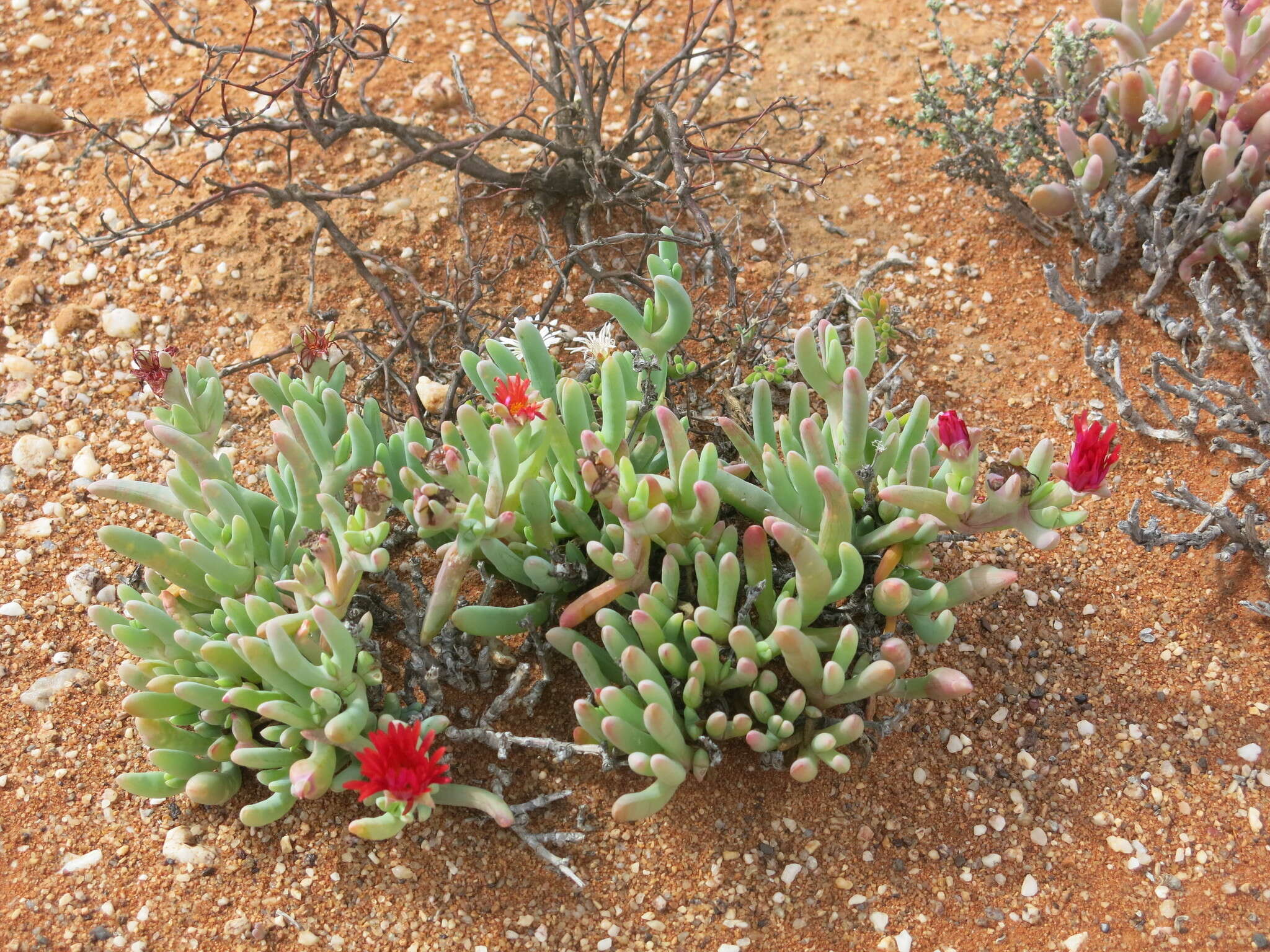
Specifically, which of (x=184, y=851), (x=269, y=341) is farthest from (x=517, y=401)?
(x=269, y=341)

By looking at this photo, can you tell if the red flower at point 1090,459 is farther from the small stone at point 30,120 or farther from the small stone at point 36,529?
the small stone at point 30,120

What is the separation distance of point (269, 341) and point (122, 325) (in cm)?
39

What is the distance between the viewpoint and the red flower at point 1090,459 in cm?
161

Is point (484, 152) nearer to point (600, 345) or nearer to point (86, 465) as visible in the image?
point (600, 345)

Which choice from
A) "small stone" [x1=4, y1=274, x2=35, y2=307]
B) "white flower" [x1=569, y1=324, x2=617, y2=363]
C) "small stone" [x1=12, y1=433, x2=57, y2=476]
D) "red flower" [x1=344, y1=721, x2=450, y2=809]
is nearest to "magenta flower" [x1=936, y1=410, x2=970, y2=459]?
"white flower" [x1=569, y1=324, x2=617, y2=363]

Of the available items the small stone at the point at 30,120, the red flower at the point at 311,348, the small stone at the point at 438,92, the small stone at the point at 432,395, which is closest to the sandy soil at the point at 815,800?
the small stone at the point at 432,395

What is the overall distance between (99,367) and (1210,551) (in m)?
2.64

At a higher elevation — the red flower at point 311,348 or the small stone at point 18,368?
Result: the red flower at point 311,348

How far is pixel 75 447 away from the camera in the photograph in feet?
8.29

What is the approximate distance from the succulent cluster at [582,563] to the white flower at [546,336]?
521 millimetres

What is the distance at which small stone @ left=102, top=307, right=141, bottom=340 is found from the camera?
2.75m

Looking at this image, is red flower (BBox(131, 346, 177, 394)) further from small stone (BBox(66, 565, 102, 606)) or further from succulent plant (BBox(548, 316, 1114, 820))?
succulent plant (BBox(548, 316, 1114, 820))

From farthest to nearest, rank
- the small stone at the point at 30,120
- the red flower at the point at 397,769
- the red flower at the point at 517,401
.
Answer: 1. the small stone at the point at 30,120
2. the red flower at the point at 517,401
3. the red flower at the point at 397,769

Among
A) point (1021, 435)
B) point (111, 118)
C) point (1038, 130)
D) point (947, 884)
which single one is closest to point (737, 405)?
point (1021, 435)
